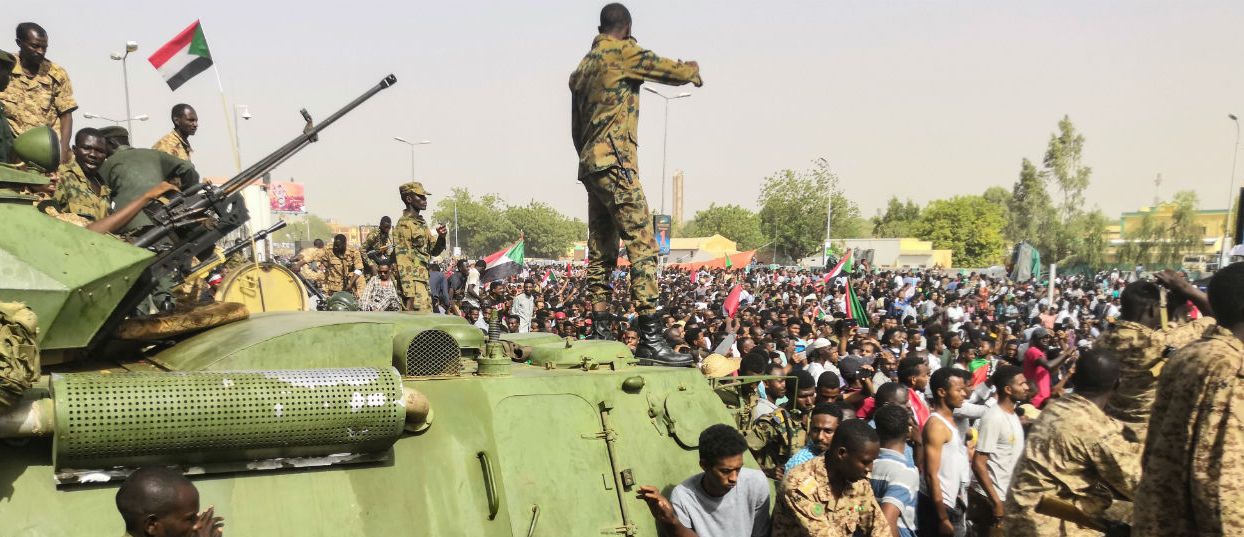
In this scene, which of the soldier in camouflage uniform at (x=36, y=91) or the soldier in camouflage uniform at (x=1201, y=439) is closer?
the soldier in camouflage uniform at (x=1201, y=439)

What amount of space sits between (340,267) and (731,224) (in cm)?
8049

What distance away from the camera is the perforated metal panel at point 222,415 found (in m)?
3.43

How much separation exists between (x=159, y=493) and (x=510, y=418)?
1.65 meters

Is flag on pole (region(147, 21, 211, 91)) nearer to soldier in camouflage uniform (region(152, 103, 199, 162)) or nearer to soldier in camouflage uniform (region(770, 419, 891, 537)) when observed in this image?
soldier in camouflage uniform (region(152, 103, 199, 162))

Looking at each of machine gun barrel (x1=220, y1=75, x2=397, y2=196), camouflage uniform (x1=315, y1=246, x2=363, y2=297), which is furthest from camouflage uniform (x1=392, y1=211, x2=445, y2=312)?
camouflage uniform (x1=315, y1=246, x2=363, y2=297)

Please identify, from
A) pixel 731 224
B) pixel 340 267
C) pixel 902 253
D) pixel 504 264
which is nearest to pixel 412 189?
pixel 340 267

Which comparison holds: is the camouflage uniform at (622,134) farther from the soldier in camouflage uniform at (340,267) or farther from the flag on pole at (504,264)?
the flag on pole at (504,264)

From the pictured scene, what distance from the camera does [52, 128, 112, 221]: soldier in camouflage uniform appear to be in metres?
6.95

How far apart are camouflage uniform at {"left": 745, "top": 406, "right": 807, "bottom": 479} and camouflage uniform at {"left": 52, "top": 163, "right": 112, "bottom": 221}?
4927 millimetres

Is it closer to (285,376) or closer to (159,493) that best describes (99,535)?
(159,493)

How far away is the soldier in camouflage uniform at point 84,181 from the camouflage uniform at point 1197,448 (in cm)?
678

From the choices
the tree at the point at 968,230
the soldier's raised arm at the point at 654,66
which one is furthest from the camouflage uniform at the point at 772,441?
the tree at the point at 968,230

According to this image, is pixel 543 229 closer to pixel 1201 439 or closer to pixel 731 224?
pixel 731 224

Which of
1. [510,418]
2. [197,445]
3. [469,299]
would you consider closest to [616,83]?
[510,418]
